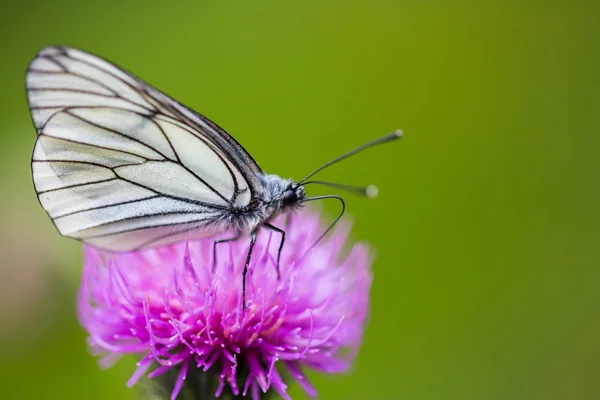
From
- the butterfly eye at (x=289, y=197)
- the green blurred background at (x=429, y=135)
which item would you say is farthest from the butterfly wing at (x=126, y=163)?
the green blurred background at (x=429, y=135)

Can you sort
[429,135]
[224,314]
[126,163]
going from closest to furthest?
[224,314]
[126,163]
[429,135]

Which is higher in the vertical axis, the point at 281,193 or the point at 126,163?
the point at 126,163

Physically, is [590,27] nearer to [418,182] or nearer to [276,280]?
[418,182]

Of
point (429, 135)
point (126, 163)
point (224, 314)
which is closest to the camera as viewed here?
point (224, 314)

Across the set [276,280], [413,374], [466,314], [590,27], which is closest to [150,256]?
[276,280]

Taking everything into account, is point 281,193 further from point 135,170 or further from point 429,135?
point 429,135

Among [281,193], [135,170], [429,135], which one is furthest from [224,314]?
[429,135]

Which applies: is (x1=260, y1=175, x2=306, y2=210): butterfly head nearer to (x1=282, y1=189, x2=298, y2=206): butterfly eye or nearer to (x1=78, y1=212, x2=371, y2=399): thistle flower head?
(x1=282, y1=189, x2=298, y2=206): butterfly eye
